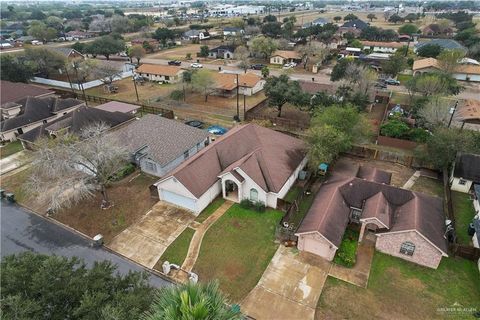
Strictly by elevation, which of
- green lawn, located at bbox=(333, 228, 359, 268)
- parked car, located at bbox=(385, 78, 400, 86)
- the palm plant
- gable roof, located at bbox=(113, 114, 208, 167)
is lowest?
green lawn, located at bbox=(333, 228, 359, 268)

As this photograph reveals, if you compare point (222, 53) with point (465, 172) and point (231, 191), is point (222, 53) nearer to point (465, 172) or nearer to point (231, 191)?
point (231, 191)

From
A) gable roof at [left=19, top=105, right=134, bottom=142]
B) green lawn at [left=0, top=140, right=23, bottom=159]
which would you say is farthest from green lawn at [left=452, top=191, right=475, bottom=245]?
green lawn at [left=0, top=140, right=23, bottom=159]

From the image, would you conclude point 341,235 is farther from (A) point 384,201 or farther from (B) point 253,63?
(B) point 253,63

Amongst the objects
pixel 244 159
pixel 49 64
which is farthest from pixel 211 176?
pixel 49 64

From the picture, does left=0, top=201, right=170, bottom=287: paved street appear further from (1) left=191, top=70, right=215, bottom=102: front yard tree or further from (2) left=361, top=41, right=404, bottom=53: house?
(2) left=361, top=41, right=404, bottom=53: house

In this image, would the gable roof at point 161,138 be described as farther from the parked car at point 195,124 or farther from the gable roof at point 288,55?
the gable roof at point 288,55

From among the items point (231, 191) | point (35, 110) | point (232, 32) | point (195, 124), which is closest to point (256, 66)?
point (195, 124)

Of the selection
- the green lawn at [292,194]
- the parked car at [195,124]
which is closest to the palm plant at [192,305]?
the green lawn at [292,194]
